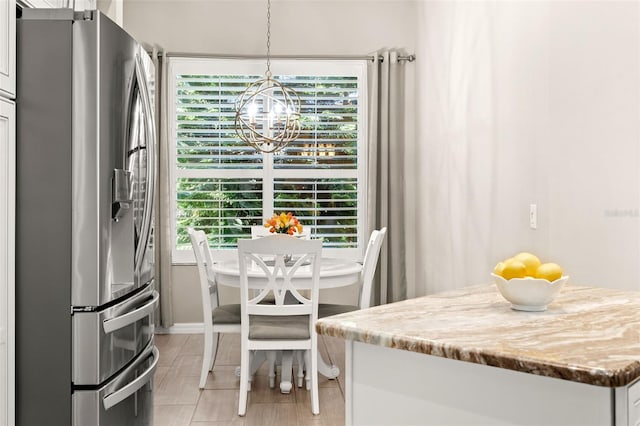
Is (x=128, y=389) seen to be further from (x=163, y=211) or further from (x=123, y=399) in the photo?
(x=163, y=211)

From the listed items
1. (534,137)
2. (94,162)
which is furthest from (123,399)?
(534,137)

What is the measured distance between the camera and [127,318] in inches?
92.4

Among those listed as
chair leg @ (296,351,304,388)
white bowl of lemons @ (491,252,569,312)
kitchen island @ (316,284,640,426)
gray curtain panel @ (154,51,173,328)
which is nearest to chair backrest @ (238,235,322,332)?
chair leg @ (296,351,304,388)

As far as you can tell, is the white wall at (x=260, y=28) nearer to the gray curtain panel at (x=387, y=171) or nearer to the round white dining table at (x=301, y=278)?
the gray curtain panel at (x=387, y=171)

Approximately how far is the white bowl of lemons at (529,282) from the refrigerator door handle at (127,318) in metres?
1.43

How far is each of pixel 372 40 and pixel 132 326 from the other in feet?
12.3

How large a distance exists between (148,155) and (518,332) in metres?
1.75

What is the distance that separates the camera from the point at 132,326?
244 centimetres

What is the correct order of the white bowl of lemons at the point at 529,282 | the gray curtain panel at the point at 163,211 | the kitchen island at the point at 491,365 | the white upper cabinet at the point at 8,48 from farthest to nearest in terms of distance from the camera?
1. the gray curtain panel at the point at 163,211
2. the white upper cabinet at the point at 8,48
3. the white bowl of lemons at the point at 529,282
4. the kitchen island at the point at 491,365

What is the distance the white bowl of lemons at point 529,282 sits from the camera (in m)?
1.49

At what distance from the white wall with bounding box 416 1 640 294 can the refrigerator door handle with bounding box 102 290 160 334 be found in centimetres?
188

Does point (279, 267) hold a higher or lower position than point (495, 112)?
lower

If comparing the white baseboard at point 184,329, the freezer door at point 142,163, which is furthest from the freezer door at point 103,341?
the white baseboard at point 184,329

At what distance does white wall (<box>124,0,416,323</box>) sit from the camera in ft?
17.2
